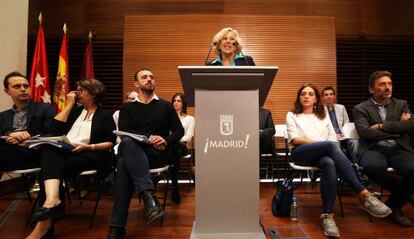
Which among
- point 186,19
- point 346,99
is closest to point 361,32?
point 346,99

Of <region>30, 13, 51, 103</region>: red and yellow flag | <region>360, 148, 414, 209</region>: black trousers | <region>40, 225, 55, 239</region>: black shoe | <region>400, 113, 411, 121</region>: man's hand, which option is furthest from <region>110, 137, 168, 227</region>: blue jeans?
<region>30, 13, 51, 103</region>: red and yellow flag

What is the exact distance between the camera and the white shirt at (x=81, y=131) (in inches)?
106

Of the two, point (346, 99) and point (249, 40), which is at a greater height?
point (249, 40)

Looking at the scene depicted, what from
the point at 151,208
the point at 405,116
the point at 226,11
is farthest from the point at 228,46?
the point at 226,11

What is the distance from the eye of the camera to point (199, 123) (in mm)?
1796

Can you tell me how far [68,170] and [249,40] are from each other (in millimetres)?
3843

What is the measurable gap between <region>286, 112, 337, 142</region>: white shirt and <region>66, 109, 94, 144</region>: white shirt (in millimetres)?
1818

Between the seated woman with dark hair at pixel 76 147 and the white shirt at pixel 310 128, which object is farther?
the white shirt at pixel 310 128

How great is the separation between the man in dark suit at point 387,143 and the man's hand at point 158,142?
1.78 meters

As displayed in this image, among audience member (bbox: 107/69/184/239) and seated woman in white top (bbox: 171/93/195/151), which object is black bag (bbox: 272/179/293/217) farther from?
seated woman in white top (bbox: 171/93/195/151)

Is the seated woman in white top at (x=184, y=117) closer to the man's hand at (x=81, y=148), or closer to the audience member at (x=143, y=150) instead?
the audience member at (x=143, y=150)

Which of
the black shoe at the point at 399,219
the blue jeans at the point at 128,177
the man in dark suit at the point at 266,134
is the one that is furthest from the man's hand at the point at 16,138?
the black shoe at the point at 399,219

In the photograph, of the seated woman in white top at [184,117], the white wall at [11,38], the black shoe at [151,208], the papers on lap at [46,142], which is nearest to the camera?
the black shoe at [151,208]

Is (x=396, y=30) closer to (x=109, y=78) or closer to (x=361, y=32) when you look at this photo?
(x=361, y=32)
